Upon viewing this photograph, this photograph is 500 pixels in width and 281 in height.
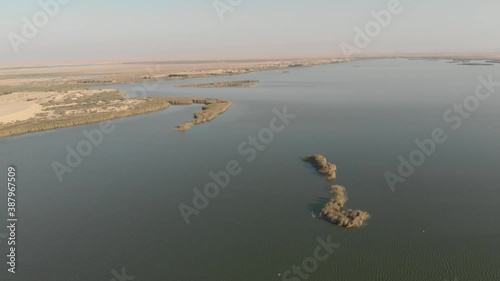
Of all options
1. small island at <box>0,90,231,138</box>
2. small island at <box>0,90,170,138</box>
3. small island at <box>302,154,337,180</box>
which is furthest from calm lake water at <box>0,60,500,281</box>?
small island at <box>0,90,231,138</box>

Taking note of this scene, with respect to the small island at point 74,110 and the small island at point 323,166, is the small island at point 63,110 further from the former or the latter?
the small island at point 323,166

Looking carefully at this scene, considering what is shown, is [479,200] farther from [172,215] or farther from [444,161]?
[172,215]

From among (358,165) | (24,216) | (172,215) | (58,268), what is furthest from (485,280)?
(24,216)

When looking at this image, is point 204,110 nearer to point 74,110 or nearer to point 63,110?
point 74,110

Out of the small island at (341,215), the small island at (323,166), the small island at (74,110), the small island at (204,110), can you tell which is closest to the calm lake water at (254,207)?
the small island at (341,215)

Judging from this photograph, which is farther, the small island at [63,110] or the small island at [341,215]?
the small island at [63,110]

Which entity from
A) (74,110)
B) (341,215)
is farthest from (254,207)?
(74,110)
